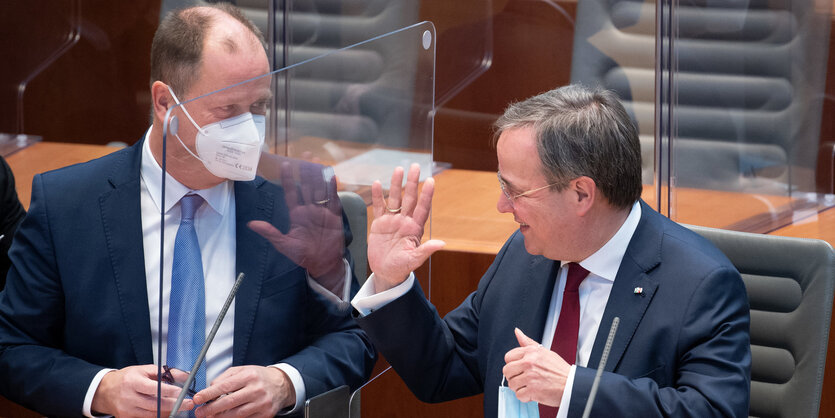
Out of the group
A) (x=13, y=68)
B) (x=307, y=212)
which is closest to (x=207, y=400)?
(x=307, y=212)

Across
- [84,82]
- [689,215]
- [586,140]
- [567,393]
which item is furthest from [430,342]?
[84,82]

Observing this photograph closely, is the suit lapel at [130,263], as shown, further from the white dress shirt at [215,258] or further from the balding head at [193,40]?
the balding head at [193,40]

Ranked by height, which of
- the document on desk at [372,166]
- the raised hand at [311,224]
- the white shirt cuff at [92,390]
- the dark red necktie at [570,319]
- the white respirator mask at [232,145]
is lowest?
the white shirt cuff at [92,390]

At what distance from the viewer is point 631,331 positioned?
5.51ft

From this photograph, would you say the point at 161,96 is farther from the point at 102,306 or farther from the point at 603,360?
the point at 603,360

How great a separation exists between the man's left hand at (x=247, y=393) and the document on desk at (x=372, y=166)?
336mm

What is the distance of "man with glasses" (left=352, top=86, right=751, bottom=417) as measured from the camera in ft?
5.18

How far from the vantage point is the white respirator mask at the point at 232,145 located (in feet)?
4.58

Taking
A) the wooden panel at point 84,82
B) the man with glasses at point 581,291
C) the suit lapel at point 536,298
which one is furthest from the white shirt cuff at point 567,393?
the wooden panel at point 84,82

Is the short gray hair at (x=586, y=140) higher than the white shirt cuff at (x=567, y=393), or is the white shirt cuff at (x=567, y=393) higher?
the short gray hair at (x=586, y=140)

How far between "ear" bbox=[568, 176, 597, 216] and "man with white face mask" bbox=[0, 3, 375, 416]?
1.34 ft

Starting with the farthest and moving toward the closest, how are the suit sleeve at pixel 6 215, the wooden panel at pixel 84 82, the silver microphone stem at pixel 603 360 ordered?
the wooden panel at pixel 84 82 < the suit sleeve at pixel 6 215 < the silver microphone stem at pixel 603 360

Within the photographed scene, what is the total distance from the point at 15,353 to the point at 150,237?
13.7 inches

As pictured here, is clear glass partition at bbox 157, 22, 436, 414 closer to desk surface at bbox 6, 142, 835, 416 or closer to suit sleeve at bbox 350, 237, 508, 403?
suit sleeve at bbox 350, 237, 508, 403
